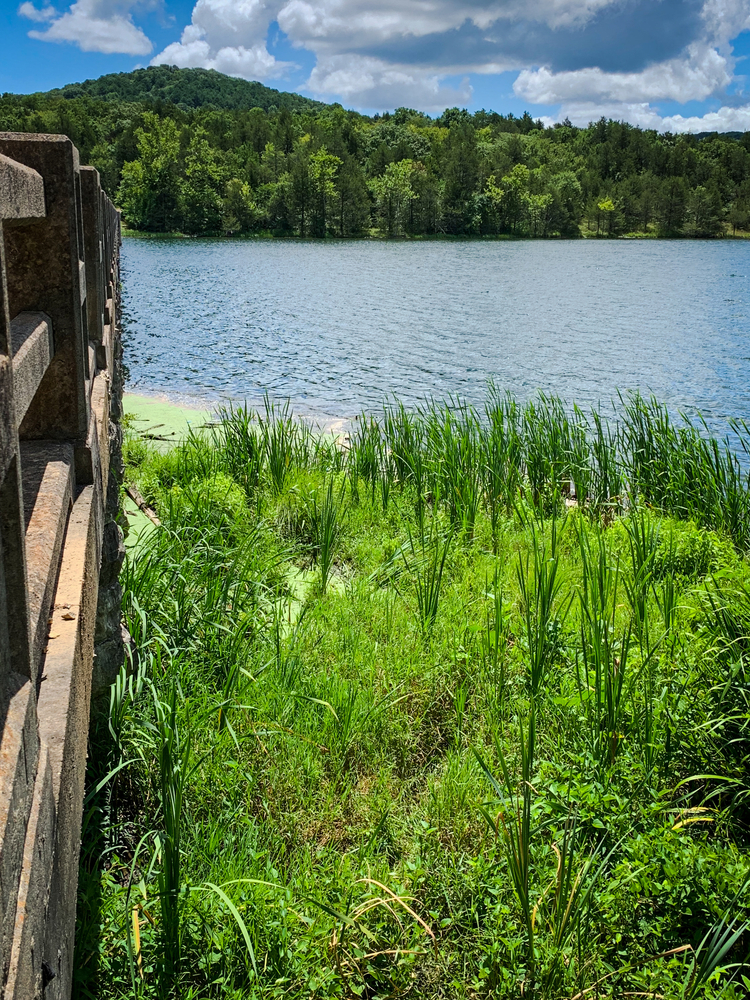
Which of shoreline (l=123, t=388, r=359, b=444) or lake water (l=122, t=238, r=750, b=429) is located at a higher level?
lake water (l=122, t=238, r=750, b=429)

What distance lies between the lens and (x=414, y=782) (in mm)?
3396

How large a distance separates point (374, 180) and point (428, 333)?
74.2 m

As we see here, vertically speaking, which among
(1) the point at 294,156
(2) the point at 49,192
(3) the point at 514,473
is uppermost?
(1) the point at 294,156

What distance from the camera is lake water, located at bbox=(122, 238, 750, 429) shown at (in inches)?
583

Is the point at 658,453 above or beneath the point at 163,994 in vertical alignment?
above

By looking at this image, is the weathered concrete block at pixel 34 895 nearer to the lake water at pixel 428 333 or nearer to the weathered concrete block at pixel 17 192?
the weathered concrete block at pixel 17 192

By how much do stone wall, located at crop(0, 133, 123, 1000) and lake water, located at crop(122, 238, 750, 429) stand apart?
359 inches

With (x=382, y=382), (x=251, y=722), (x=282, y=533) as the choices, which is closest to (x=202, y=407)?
(x=382, y=382)

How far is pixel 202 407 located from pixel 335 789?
1056 cm

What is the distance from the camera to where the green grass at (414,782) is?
95.5 inches

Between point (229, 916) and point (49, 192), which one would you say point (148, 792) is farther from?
point (49, 192)

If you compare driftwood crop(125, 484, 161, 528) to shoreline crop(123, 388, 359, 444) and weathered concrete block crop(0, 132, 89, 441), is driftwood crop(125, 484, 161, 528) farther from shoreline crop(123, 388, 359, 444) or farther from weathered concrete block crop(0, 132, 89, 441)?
weathered concrete block crop(0, 132, 89, 441)

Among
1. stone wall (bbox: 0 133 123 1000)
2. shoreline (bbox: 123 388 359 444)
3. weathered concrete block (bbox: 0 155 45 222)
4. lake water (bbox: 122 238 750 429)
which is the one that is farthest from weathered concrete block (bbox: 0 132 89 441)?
Result: lake water (bbox: 122 238 750 429)

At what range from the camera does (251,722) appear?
3475 mm
